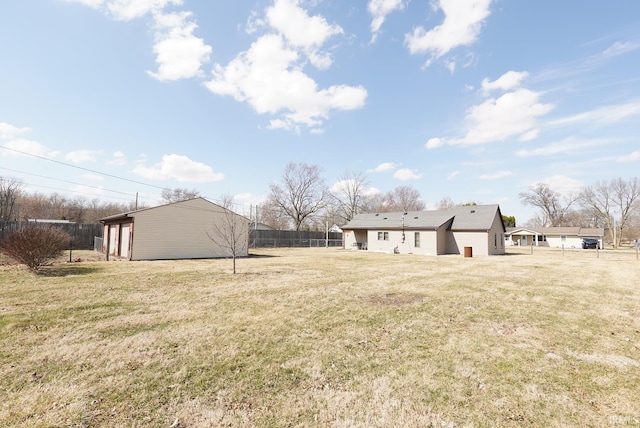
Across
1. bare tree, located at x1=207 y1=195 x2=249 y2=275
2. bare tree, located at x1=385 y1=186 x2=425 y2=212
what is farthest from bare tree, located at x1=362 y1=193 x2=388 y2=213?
bare tree, located at x1=207 y1=195 x2=249 y2=275

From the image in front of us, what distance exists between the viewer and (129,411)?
329 centimetres

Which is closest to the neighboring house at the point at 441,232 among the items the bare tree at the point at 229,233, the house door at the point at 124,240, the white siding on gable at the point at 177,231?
the bare tree at the point at 229,233

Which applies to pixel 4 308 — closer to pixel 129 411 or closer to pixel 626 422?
pixel 129 411

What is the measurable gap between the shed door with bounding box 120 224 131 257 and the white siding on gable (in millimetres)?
1224

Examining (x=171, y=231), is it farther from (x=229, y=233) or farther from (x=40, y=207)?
Answer: (x=40, y=207)

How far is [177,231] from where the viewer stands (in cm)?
2120

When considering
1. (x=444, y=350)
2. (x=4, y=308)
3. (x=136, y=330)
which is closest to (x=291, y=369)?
(x=444, y=350)

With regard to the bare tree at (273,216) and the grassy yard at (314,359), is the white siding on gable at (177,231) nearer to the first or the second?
the grassy yard at (314,359)

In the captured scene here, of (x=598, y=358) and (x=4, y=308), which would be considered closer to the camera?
(x=598, y=358)

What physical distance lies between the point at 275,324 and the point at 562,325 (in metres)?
6.25

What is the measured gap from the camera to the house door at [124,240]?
20.1 meters

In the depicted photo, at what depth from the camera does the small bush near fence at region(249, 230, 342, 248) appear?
3562 cm

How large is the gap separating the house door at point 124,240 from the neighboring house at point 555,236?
5354cm

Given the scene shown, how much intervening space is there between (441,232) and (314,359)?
2613 cm
